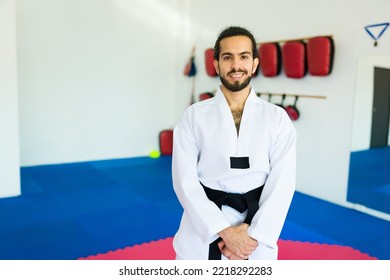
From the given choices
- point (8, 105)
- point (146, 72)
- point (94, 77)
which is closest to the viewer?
point (8, 105)

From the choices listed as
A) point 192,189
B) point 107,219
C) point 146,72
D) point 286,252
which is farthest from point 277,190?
point 146,72

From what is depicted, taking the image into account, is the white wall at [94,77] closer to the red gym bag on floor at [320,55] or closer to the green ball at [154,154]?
the green ball at [154,154]

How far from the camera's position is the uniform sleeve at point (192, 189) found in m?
1.48

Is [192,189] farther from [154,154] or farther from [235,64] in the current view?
[154,154]

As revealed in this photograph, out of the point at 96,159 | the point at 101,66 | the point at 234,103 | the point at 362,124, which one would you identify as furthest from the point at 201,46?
the point at 234,103

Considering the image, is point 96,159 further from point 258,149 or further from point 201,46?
point 258,149

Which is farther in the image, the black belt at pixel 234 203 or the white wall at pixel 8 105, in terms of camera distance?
the white wall at pixel 8 105

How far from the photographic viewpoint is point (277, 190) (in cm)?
152

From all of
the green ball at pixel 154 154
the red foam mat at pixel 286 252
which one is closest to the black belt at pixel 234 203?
the red foam mat at pixel 286 252

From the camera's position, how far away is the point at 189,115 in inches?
64.4

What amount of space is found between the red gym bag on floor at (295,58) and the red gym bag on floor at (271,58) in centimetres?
14

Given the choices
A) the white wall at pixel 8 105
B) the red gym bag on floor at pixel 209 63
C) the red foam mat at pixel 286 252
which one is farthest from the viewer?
the red gym bag on floor at pixel 209 63

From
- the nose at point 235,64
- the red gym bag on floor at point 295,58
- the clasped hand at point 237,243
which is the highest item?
the red gym bag on floor at point 295,58

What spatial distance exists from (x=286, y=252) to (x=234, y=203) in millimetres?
1617
